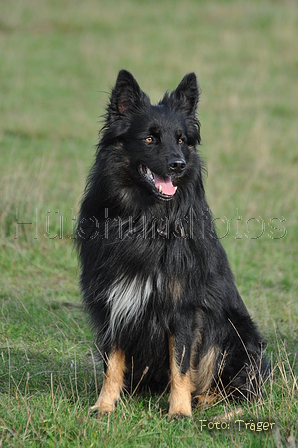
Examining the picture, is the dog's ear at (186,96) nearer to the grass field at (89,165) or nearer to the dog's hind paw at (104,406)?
the grass field at (89,165)

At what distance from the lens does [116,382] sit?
13.0ft

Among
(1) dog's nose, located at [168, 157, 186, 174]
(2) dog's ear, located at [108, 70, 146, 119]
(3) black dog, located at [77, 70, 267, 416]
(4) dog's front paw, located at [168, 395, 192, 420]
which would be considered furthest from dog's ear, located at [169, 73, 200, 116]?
(4) dog's front paw, located at [168, 395, 192, 420]

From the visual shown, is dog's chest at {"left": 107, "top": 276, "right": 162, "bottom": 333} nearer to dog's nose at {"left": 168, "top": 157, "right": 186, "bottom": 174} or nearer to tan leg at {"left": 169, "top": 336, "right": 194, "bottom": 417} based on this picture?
tan leg at {"left": 169, "top": 336, "right": 194, "bottom": 417}

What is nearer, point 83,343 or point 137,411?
point 137,411

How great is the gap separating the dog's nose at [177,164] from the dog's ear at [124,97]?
1.84 ft

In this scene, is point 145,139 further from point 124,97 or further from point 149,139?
point 124,97

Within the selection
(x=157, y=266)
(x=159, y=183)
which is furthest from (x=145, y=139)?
(x=157, y=266)

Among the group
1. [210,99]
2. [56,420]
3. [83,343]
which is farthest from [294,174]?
[56,420]

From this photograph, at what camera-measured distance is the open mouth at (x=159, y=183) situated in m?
3.92

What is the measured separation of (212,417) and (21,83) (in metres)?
13.8

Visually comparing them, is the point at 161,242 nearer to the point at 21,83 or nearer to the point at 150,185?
the point at 150,185

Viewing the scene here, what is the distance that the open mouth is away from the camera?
3918 mm

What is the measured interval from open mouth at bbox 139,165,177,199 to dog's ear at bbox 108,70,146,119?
0.46 metres

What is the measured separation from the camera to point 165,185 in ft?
13.0
